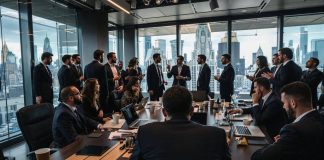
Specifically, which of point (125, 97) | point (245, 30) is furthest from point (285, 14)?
point (125, 97)

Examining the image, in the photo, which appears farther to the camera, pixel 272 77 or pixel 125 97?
pixel 272 77

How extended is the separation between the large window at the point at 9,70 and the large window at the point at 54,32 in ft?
1.23

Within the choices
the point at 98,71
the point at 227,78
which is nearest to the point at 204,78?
the point at 227,78

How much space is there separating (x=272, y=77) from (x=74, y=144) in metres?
4.04

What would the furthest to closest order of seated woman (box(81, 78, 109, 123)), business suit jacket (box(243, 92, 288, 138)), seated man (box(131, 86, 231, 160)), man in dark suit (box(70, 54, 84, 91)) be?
man in dark suit (box(70, 54, 84, 91)) < seated woman (box(81, 78, 109, 123)) < business suit jacket (box(243, 92, 288, 138)) < seated man (box(131, 86, 231, 160))

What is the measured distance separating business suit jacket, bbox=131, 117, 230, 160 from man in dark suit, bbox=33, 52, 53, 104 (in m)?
3.45

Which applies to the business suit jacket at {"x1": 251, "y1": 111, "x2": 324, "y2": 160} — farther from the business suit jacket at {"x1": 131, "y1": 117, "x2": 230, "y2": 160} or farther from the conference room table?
the business suit jacket at {"x1": 131, "y1": 117, "x2": 230, "y2": 160}

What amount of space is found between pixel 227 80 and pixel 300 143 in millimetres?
3907

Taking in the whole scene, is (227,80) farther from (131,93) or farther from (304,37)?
(304,37)

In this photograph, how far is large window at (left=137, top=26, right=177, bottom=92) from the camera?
7398mm

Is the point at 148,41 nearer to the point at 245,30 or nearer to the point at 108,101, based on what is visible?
the point at 245,30

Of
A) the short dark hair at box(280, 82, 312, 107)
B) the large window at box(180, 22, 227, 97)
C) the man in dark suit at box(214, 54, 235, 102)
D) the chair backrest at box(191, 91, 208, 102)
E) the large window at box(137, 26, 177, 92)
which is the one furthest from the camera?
the large window at box(137, 26, 177, 92)

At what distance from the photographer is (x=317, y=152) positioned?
4.45 ft

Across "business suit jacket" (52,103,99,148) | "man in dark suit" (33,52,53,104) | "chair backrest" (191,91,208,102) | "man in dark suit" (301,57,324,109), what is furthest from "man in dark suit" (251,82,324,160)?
"man in dark suit" (301,57,324,109)
